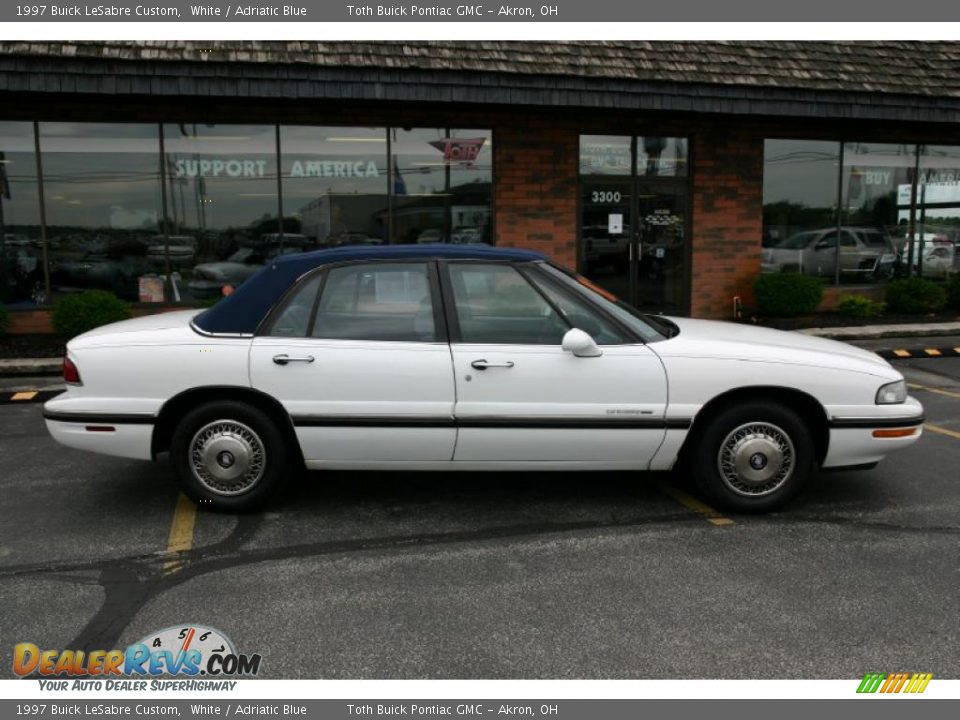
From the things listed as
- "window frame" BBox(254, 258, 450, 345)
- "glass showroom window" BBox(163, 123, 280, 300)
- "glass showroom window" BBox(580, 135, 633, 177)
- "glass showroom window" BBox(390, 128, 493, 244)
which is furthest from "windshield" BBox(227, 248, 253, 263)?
"window frame" BBox(254, 258, 450, 345)

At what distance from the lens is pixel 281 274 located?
15.3 ft

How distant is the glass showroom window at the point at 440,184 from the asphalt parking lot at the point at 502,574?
6.67m

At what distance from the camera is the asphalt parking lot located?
3.20 m

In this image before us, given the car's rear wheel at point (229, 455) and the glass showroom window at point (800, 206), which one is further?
the glass showroom window at point (800, 206)

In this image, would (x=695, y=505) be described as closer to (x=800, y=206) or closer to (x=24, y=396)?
(x=24, y=396)

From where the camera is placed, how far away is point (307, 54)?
9.55 metres

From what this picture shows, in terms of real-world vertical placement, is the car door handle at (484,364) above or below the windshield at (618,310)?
below

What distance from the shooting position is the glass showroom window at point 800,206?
1268cm

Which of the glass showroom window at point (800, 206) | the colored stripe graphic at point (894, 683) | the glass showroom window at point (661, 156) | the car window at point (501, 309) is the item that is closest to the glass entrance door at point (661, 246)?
the glass showroom window at point (661, 156)

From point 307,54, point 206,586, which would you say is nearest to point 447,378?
point 206,586

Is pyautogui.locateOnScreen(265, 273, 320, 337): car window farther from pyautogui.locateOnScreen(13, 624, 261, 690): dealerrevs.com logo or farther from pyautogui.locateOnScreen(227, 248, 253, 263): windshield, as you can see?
pyautogui.locateOnScreen(227, 248, 253, 263): windshield

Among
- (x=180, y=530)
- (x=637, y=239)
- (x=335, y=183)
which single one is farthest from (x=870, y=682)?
(x=637, y=239)

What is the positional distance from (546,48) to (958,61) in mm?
6557

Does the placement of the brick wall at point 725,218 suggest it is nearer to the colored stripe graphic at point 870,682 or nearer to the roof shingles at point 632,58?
the roof shingles at point 632,58
